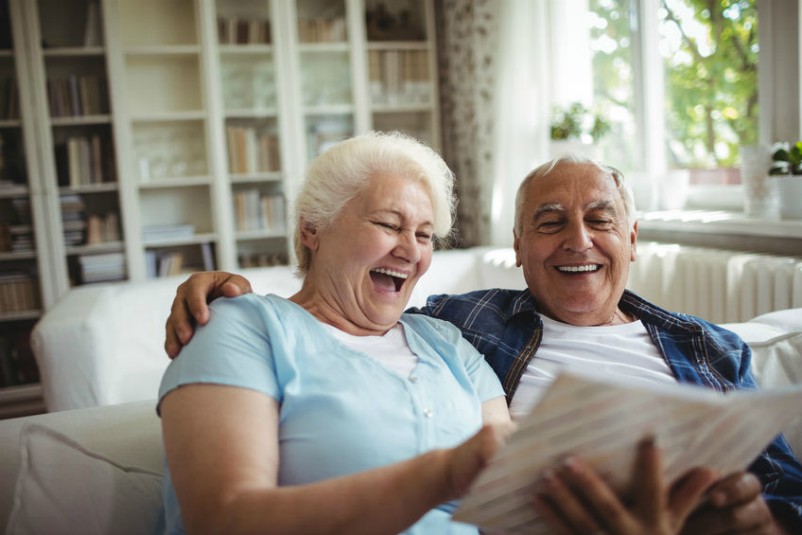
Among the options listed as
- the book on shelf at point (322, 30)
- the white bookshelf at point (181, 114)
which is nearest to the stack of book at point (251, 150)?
the white bookshelf at point (181, 114)

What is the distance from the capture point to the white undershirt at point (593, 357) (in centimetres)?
134

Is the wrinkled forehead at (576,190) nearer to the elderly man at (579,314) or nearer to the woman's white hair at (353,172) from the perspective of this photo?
the elderly man at (579,314)

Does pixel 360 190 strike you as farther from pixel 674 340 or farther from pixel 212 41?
pixel 212 41

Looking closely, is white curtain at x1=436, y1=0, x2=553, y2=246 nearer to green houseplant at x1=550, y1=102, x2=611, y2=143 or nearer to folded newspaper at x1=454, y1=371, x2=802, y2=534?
green houseplant at x1=550, y1=102, x2=611, y2=143

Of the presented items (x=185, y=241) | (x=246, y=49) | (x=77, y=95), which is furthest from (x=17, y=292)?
(x=246, y=49)

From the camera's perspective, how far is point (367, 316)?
1.21 meters

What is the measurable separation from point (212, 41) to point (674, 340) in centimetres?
337

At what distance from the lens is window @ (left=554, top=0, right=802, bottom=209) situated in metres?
2.48

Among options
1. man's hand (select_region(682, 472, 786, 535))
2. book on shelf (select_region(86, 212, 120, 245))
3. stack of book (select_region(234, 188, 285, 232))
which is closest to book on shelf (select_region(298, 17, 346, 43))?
stack of book (select_region(234, 188, 285, 232))

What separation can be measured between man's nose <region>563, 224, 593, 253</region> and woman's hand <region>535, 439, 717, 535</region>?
714 millimetres

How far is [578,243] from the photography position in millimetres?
1404

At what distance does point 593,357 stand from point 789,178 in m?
1.32

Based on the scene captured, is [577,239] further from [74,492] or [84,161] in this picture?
[84,161]

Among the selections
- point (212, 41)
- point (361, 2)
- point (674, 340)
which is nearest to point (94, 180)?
point (212, 41)
